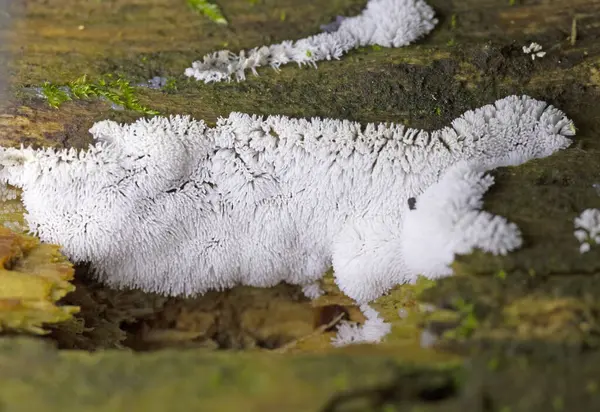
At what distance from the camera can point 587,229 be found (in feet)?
9.55

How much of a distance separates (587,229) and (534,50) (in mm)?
1288

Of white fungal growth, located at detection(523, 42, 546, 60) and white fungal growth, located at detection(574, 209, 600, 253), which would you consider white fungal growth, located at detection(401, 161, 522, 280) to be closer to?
white fungal growth, located at detection(574, 209, 600, 253)

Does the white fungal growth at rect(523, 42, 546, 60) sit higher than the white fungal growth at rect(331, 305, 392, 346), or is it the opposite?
the white fungal growth at rect(523, 42, 546, 60)

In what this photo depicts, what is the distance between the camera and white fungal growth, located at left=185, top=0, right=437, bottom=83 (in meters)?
3.53

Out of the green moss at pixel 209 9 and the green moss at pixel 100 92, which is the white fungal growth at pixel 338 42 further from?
the green moss at pixel 100 92

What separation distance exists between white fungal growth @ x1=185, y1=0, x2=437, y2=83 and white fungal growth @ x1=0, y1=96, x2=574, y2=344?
1.17 ft

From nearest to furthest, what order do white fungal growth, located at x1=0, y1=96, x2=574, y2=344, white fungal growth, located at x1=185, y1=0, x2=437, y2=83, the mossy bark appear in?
1. the mossy bark
2. white fungal growth, located at x1=0, y1=96, x2=574, y2=344
3. white fungal growth, located at x1=185, y1=0, x2=437, y2=83

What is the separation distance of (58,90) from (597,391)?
3430mm

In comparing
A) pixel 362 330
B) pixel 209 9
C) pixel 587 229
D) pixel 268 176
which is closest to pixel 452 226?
pixel 587 229

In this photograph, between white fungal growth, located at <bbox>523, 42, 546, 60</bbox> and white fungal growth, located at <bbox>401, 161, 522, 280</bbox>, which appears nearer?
white fungal growth, located at <bbox>401, 161, 522, 280</bbox>

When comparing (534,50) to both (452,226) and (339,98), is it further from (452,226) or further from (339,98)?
(452,226)

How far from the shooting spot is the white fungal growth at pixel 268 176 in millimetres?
3412

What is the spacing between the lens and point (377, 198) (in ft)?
11.4

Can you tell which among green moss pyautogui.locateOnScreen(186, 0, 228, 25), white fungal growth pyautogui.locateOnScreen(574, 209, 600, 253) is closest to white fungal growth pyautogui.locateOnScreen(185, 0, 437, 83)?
green moss pyautogui.locateOnScreen(186, 0, 228, 25)
